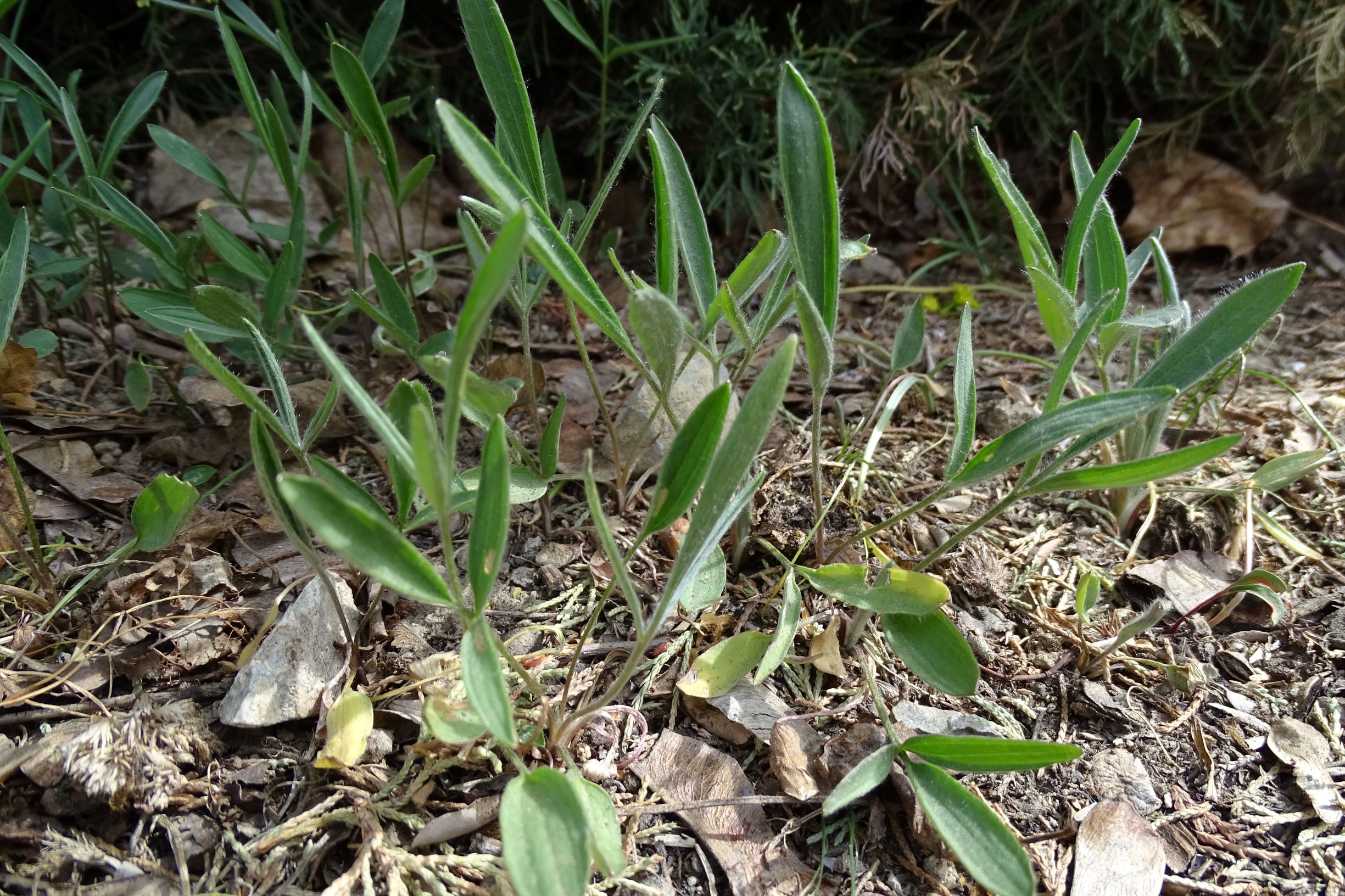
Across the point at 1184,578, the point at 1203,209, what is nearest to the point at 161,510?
the point at 1184,578

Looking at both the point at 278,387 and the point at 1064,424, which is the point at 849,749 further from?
the point at 278,387

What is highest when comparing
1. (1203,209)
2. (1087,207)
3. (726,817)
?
(1087,207)

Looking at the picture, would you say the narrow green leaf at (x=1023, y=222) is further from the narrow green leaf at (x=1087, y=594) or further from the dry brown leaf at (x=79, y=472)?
the dry brown leaf at (x=79, y=472)

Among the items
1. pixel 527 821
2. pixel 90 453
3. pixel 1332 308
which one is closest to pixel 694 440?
pixel 527 821

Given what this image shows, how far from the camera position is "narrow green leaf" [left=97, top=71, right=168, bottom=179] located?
46.8 inches

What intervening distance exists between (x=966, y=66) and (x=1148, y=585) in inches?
48.9

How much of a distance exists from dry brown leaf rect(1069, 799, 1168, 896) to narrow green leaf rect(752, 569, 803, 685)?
0.36 metres

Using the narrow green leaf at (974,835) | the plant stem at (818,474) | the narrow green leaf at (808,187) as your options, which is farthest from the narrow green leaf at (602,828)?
the narrow green leaf at (808,187)

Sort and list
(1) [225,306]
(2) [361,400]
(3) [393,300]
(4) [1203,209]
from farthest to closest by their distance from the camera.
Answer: (4) [1203,209], (3) [393,300], (1) [225,306], (2) [361,400]

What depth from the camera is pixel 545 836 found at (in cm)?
67

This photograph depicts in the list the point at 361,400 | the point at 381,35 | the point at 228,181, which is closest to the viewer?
the point at 361,400

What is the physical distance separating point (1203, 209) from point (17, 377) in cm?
240

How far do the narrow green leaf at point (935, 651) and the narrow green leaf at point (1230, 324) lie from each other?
1.18 ft

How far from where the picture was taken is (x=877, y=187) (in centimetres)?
202
